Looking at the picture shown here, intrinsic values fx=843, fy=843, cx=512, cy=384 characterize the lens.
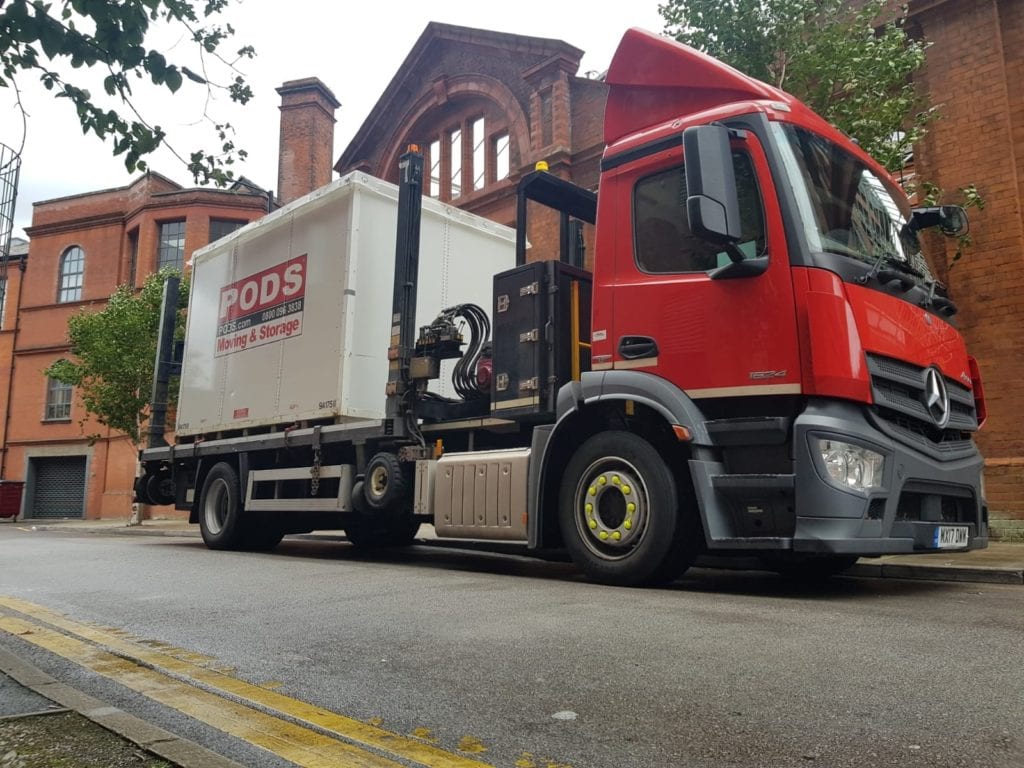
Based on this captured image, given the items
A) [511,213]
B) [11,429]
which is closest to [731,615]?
[511,213]

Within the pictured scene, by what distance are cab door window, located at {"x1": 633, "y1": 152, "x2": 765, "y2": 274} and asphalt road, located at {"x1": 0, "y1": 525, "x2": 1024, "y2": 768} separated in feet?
6.96

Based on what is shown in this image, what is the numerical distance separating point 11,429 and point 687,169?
30684mm

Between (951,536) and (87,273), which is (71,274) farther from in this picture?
(951,536)

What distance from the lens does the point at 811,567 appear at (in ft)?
21.7

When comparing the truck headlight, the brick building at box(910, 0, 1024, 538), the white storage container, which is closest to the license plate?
the truck headlight

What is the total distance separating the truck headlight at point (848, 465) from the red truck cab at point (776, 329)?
0.01m

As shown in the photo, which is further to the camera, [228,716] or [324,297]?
[324,297]

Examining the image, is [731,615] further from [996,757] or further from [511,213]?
[511,213]

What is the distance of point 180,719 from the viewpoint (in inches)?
110

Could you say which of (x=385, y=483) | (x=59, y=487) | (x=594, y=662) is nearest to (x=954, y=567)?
(x=594, y=662)

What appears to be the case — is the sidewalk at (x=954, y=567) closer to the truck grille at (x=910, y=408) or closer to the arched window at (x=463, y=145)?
the truck grille at (x=910, y=408)

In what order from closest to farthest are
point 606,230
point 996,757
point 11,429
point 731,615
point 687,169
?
point 996,757 → point 731,615 → point 687,169 → point 606,230 → point 11,429

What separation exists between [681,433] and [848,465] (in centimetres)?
97

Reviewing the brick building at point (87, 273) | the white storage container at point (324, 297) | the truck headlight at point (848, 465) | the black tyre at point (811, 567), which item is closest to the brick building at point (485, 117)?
the brick building at point (87, 273)
